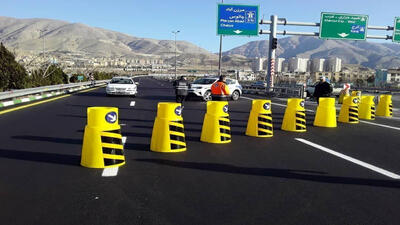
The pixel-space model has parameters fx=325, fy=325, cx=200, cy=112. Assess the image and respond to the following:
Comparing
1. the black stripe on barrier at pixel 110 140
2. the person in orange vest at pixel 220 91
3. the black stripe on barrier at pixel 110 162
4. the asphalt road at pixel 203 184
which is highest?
the person in orange vest at pixel 220 91

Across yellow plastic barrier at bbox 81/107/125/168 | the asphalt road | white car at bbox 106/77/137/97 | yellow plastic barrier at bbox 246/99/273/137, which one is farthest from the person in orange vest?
white car at bbox 106/77/137/97

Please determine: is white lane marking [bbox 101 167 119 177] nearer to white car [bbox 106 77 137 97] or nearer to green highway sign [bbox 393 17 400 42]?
white car [bbox 106 77 137 97]

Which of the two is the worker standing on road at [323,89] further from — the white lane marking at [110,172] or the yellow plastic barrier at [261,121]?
the white lane marking at [110,172]

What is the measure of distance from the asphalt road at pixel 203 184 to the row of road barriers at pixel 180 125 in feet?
0.97

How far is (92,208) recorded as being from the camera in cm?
400

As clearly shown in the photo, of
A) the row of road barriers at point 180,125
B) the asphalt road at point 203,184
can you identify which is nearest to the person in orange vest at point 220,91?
the row of road barriers at point 180,125

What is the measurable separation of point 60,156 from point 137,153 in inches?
59.0

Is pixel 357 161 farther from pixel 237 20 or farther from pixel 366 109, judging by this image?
pixel 237 20

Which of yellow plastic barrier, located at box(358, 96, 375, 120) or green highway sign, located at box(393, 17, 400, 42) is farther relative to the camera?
green highway sign, located at box(393, 17, 400, 42)

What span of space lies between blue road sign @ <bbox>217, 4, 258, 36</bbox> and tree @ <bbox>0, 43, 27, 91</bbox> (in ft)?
48.6

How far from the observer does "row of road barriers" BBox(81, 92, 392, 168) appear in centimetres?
577

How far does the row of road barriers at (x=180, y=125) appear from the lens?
5.77 meters

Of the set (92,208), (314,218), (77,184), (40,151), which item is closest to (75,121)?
(40,151)

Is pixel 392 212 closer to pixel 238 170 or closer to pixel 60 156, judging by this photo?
pixel 238 170
